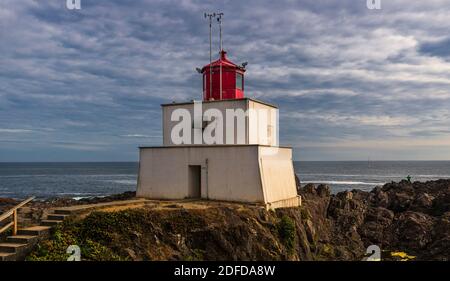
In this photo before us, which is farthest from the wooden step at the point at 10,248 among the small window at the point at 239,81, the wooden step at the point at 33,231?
the small window at the point at 239,81

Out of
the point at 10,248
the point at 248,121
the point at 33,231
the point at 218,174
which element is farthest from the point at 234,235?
the point at 10,248

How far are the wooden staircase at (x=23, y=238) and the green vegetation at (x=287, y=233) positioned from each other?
8310 millimetres

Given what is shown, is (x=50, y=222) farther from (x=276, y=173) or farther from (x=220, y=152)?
(x=276, y=173)

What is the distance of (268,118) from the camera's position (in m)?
20.0

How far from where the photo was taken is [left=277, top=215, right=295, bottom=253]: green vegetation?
52.5ft

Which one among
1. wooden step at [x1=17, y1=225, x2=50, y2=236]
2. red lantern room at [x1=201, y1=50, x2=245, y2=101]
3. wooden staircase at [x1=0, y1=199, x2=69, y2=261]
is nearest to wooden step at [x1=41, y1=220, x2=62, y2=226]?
wooden staircase at [x1=0, y1=199, x2=69, y2=261]

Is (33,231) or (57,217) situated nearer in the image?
(33,231)

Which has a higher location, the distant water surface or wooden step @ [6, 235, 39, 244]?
wooden step @ [6, 235, 39, 244]

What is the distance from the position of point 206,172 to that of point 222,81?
4555 millimetres

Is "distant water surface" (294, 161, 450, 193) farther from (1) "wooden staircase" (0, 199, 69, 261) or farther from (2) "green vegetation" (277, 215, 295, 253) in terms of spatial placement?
(1) "wooden staircase" (0, 199, 69, 261)

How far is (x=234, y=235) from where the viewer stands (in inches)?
574

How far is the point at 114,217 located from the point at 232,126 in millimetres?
7168
